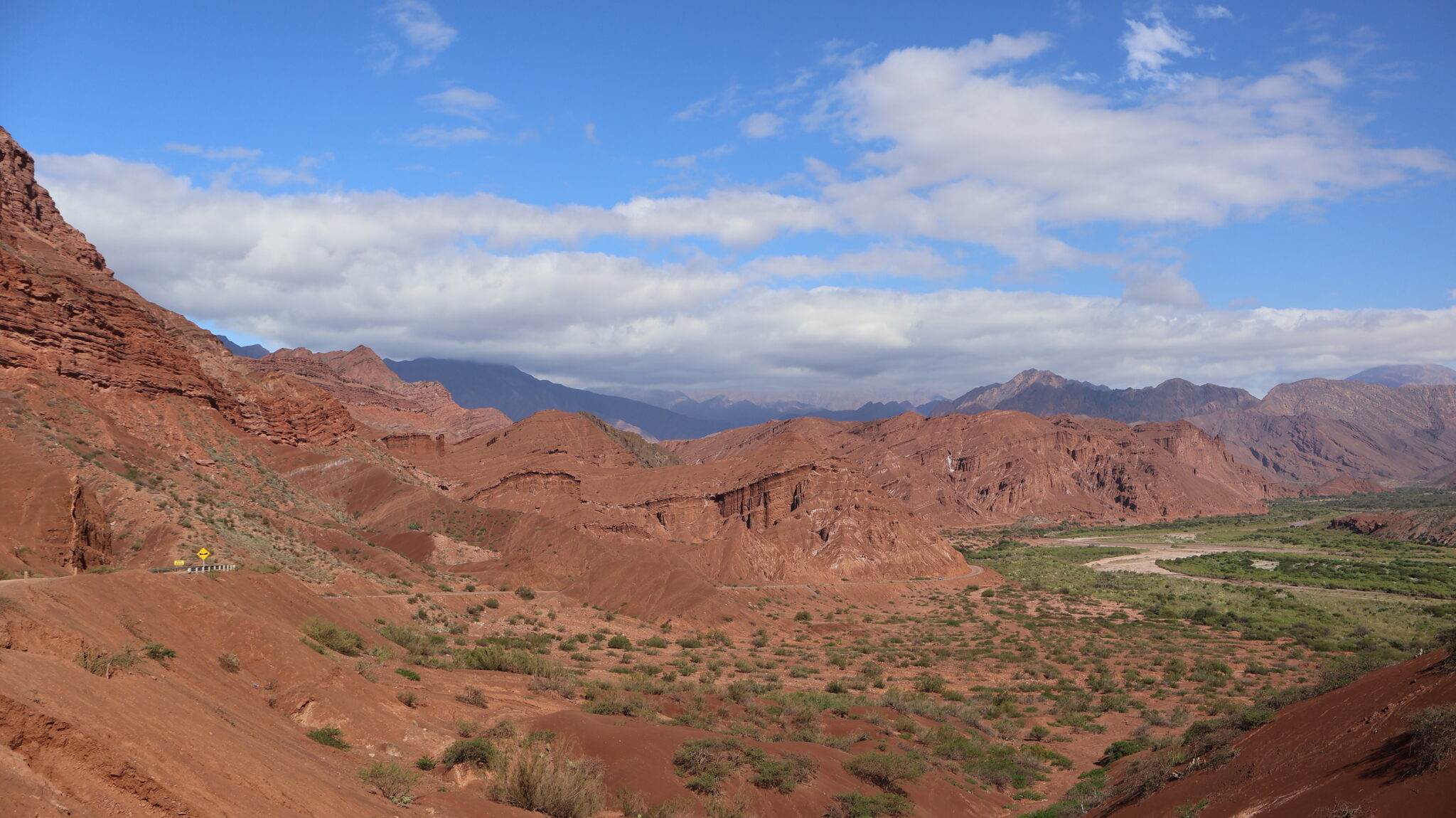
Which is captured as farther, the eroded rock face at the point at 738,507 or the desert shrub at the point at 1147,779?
the eroded rock face at the point at 738,507

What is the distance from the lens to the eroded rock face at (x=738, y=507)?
7256 centimetres

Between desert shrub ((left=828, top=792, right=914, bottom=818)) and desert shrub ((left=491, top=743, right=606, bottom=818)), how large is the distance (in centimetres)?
510

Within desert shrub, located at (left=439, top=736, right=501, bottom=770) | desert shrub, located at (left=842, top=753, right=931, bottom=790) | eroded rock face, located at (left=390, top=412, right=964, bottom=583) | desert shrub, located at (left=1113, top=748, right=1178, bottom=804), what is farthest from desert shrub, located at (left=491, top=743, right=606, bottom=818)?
eroded rock face, located at (left=390, top=412, right=964, bottom=583)

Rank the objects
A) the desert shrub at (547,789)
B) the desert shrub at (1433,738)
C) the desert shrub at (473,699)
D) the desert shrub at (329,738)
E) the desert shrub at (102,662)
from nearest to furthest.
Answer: the desert shrub at (1433,738)
the desert shrub at (102,662)
the desert shrub at (547,789)
the desert shrub at (329,738)
the desert shrub at (473,699)

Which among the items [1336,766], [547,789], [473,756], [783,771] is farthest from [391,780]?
[1336,766]

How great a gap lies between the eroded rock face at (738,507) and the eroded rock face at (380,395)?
36559mm

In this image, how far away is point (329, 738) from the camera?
14.7 m

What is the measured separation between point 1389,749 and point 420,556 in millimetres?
52662

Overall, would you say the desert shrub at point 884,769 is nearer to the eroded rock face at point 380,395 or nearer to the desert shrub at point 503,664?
the desert shrub at point 503,664

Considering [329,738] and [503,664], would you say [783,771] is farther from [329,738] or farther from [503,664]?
[503,664]

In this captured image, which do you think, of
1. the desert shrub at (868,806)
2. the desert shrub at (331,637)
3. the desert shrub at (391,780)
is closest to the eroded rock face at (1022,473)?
the desert shrub at (331,637)

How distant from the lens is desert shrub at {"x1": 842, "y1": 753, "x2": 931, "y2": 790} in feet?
60.7

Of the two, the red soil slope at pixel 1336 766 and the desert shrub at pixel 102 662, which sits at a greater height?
the desert shrub at pixel 102 662

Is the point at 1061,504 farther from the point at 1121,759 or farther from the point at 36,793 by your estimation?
the point at 36,793
